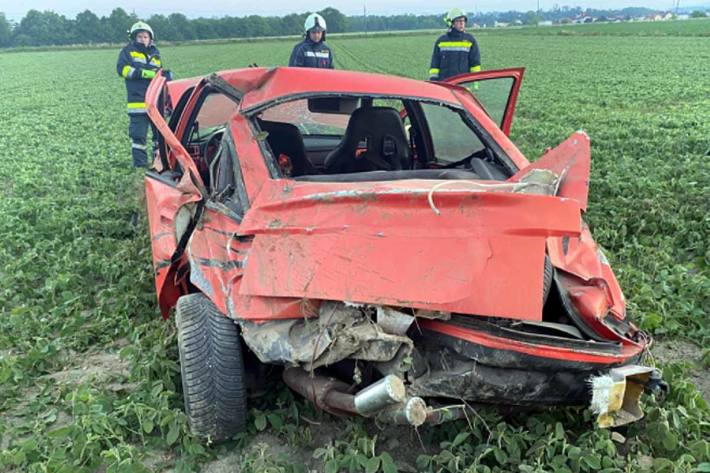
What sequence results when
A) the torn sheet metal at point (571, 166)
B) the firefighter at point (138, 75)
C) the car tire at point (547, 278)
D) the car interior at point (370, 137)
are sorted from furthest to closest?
the firefighter at point (138, 75) < the car interior at point (370, 137) < the torn sheet metal at point (571, 166) < the car tire at point (547, 278)

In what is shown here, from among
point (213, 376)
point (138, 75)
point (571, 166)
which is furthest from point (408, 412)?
point (138, 75)

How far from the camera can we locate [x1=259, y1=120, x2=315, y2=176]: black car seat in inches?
160

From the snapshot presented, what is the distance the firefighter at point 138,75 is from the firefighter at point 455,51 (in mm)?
3728

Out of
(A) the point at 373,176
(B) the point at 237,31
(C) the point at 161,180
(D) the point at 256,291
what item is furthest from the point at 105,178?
(B) the point at 237,31

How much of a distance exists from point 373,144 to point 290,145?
1.74 feet

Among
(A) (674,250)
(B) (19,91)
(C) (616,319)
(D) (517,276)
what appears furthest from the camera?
(B) (19,91)

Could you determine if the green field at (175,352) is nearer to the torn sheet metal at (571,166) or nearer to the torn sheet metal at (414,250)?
the torn sheet metal at (414,250)

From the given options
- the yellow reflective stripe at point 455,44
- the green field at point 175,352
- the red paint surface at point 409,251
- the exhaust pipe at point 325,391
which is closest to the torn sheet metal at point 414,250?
the red paint surface at point 409,251

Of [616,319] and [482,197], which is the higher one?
[482,197]

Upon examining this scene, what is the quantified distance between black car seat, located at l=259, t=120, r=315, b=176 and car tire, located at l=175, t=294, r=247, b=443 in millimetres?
1472

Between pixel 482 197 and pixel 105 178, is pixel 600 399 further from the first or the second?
pixel 105 178

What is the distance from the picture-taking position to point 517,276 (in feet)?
7.77

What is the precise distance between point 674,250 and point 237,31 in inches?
2915

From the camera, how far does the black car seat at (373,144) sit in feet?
13.6
